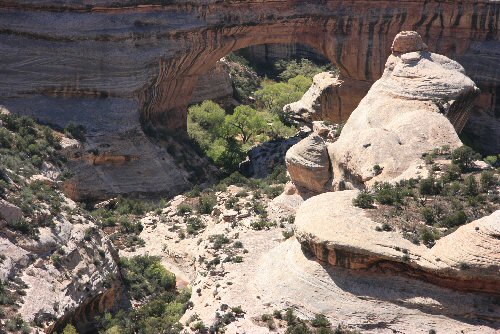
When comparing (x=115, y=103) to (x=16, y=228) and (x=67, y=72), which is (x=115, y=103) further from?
(x=16, y=228)

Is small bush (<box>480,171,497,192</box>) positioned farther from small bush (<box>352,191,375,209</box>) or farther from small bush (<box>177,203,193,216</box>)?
small bush (<box>177,203,193,216</box>)

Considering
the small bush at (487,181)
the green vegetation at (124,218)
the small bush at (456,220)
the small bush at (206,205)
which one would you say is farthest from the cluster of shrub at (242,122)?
the small bush at (456,220)

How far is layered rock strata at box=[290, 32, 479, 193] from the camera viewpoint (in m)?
41.2

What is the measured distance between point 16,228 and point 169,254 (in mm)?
11124

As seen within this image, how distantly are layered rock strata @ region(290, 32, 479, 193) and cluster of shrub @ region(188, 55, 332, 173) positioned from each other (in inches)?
538

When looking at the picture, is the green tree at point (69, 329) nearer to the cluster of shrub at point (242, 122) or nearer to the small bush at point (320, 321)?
the small bush at point (320, 321)

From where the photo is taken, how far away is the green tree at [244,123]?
206 feet

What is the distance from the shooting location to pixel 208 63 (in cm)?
5844

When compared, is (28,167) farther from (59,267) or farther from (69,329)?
(69,329)

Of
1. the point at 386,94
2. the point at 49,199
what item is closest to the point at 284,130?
the point at 386,94

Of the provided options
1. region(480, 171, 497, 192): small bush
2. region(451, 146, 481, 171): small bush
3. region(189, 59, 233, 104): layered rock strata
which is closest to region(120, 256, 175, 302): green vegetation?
region(451, 146, 481, 171): small bush

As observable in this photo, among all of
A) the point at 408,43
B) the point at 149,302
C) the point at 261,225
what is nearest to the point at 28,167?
the point at 149,302

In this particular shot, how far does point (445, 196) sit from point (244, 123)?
29077mm

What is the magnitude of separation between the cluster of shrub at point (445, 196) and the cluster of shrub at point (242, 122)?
22367 millimetres
